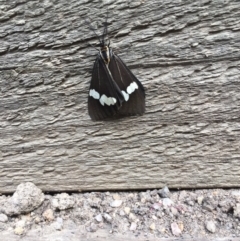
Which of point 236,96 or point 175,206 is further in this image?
point 175,206

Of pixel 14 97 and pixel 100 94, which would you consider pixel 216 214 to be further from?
pixel 14 97

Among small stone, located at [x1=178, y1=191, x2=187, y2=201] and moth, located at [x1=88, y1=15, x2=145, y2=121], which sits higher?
moth, located at [x1=88, y1=15, x2=145, y2=121]

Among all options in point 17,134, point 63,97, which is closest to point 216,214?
point 63,97

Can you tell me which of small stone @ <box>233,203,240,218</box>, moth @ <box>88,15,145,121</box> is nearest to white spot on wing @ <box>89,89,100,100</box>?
moth @ <box>88,15,145,121</box>

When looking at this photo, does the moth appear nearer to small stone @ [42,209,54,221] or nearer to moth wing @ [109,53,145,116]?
moth wing @ [109,53,145,116]

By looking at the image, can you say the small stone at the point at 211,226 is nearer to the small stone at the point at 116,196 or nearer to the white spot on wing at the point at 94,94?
the small stone at the point at 116,196

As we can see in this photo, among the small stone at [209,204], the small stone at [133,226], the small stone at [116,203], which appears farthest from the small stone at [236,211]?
the small stone at [116,203]

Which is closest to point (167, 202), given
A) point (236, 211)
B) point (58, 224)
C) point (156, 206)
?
point (156, 206)
